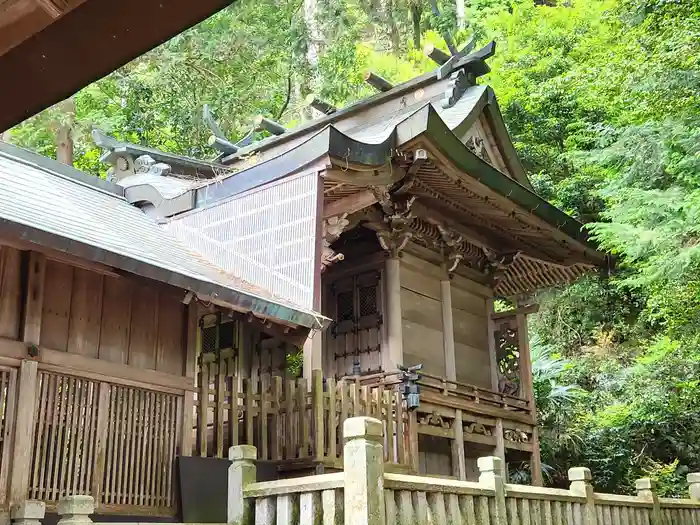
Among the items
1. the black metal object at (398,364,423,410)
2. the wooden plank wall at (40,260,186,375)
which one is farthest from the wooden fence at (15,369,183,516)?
the black metal object at (398,364,423,410)

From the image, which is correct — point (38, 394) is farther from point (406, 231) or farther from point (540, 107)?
point (540, 107)

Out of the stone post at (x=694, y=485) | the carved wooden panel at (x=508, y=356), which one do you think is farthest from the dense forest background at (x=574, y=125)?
the stone post at (x=694, y=485)

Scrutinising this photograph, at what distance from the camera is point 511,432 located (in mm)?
12914

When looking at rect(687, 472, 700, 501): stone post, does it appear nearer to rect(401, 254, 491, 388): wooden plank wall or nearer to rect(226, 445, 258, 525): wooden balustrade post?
rect(401, 254, 491, 388): wooden plank wall

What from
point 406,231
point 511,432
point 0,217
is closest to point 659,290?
point 511,432

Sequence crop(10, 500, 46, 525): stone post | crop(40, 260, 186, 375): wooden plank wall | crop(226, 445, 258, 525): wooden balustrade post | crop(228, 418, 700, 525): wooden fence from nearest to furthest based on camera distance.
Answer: crop(228, 418, 700, 525): wooden fence, crop(10, 500, 46, 525): stone post, crop(226, 445, 258, 525): wooden balustrade post, crop(40, 260, 186, 375): wooden plank wall

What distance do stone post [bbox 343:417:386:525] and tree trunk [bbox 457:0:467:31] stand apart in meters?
26.8

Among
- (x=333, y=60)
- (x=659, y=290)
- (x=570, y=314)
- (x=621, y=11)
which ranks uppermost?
(x=333, y=60)

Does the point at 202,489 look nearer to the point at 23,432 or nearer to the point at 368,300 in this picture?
the point at 23,432

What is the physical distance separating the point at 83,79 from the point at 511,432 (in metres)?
12.2

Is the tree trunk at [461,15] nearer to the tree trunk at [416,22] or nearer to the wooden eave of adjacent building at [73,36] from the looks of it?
the tree trunk at [416,22]

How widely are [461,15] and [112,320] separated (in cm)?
2734

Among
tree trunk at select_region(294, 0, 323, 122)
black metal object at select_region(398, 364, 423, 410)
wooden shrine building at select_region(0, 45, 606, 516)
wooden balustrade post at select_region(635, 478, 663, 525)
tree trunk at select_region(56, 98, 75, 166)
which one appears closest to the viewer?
wooden shrine building at select_region(0, 45, 606, 516)

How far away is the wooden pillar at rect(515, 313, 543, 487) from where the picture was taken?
12.9 metres
